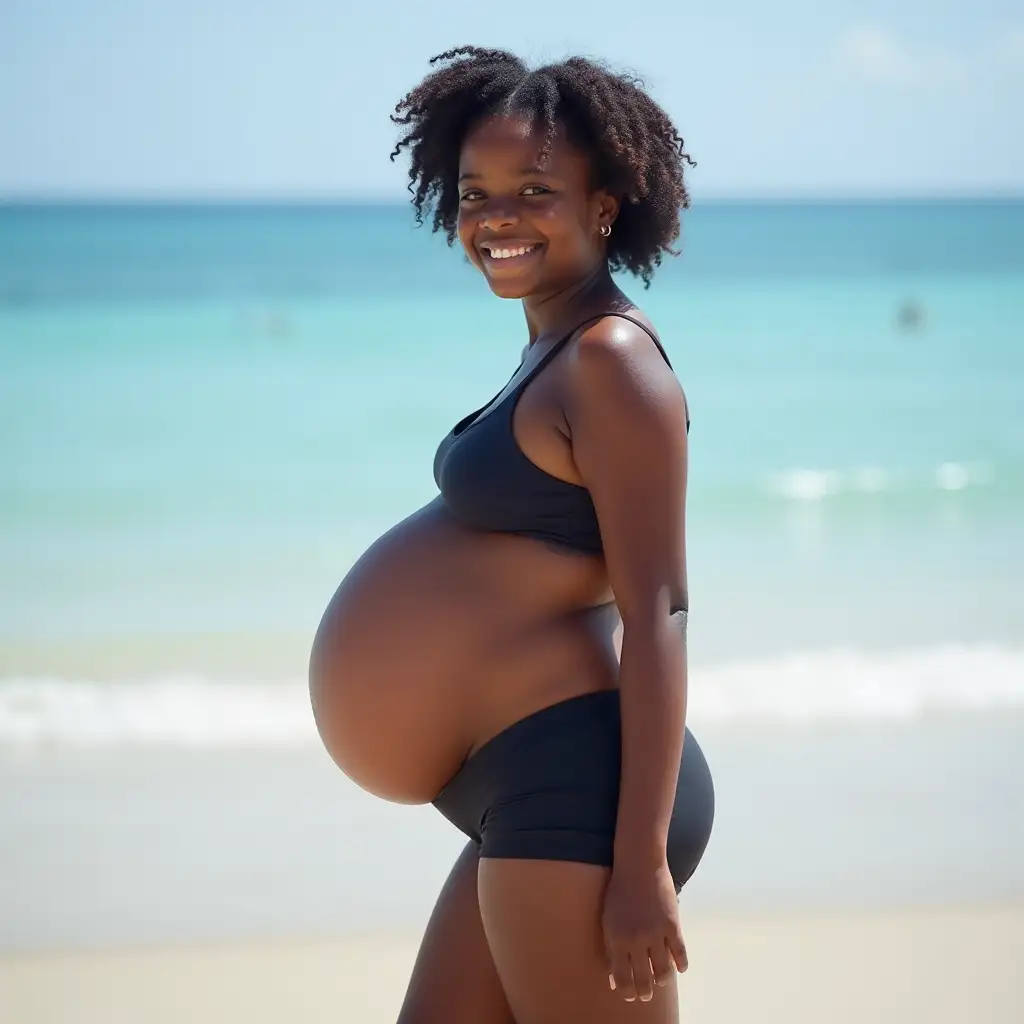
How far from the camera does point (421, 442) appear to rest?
473 inches

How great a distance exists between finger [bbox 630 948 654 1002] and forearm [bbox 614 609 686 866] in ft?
0.40

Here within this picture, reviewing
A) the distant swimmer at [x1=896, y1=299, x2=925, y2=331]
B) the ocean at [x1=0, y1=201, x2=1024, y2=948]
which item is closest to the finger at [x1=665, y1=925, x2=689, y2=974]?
the ocean at [x1=0, y1=201, x2=1024, y2=948]

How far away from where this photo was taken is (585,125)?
7.34ft

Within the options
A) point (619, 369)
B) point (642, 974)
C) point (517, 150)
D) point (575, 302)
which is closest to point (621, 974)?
point (642, 974)

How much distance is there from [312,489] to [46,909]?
20.3 feet

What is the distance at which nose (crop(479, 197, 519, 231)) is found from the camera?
218 centimetres

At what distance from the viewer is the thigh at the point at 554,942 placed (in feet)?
6.54

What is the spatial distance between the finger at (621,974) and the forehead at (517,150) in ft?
3.62

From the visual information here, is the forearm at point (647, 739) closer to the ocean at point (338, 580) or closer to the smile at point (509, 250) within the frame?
the smile at point (509, 250)

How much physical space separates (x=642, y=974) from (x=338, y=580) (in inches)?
241

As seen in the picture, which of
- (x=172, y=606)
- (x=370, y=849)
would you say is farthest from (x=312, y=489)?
(x=370, y=849)

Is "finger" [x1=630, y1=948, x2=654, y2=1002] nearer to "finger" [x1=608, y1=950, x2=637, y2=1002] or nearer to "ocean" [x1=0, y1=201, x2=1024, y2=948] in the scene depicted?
"finger" [x1=608, y1=950, x2=637, y2=1002]

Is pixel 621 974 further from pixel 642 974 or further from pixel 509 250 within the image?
pixel 509 250

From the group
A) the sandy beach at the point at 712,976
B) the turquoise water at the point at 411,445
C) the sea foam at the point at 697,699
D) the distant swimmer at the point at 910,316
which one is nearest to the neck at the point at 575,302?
the sandy beach at the point at 712,976
